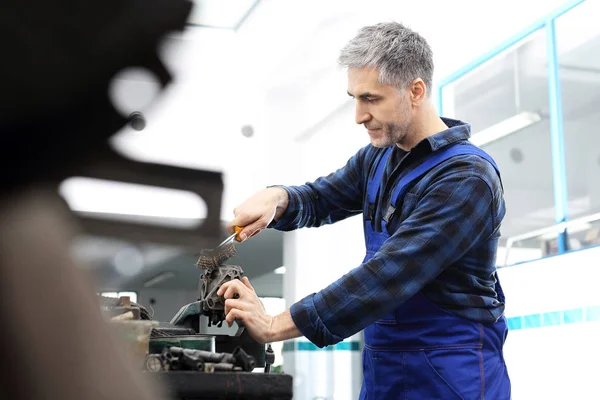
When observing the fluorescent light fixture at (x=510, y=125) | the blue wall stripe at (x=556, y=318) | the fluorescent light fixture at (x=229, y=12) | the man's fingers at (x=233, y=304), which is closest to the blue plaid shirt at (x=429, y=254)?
the man's fingers at (x=233, y=304)

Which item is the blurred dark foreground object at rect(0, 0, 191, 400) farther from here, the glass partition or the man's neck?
the glass partition

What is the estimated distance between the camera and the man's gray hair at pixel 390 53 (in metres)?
1.66

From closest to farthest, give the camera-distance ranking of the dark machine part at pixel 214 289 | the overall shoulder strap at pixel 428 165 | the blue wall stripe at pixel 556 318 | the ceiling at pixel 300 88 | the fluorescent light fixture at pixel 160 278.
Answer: the dark machine part at pixel 214 289, the overall shoulder strap at pixel 428 165, the blue wall stripe at pixel 556 318, the ceiling at pixel 300 88, the fluorescent light fixture at pixel 160 278

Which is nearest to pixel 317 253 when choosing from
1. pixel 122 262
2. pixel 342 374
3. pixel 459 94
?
pixel 342 374

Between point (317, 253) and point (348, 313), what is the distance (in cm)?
573

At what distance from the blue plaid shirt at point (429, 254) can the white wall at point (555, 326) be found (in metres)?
2.10

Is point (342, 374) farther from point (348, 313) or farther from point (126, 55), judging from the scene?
point (126, 55)

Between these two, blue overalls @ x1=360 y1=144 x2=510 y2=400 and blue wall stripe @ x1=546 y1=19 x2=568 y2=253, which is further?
blue wall stripe @ x1=546 y1=19 x2=568 y2=253

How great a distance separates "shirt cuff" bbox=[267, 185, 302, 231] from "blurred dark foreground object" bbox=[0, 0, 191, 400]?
1487 millimetres

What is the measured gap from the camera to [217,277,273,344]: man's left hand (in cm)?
136

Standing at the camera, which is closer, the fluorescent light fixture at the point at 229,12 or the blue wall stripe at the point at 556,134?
the blue wall stripe at the point at 556,134

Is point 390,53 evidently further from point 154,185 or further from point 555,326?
point 555,326

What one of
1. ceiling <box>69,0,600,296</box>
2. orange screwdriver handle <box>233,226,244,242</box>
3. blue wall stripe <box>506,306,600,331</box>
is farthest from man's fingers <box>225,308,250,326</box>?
blue wall stripe <box>506,306,600,331</box>

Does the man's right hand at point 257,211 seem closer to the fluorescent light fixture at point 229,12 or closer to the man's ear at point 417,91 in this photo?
the man's ear at point 417,91
